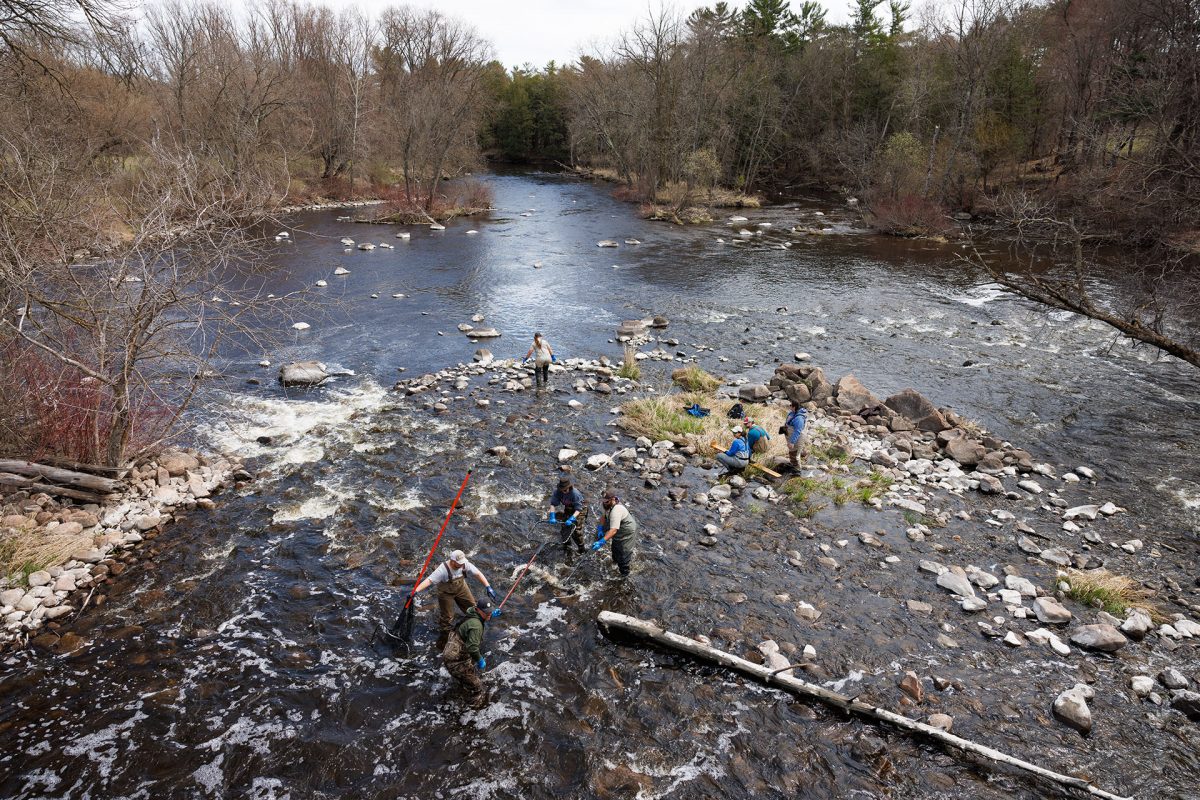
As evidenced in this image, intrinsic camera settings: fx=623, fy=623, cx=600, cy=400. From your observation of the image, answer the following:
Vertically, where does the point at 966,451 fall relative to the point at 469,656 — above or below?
above

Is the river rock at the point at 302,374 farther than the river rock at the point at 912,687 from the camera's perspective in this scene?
Yes

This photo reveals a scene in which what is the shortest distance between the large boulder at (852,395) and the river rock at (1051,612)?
643cm

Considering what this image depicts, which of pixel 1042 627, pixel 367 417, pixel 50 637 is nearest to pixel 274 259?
pixel 367 417

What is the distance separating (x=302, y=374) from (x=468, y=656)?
33.5ft

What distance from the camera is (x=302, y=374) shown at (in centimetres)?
1483

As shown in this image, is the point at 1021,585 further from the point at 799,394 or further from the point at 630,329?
the point at 630,329

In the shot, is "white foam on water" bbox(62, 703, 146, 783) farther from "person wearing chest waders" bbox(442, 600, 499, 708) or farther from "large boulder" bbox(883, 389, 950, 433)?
"large boulder" bbox(883, 389, 950, 433)

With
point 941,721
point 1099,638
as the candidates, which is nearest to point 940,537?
point 1099,638

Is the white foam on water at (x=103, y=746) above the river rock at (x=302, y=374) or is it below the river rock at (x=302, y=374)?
below

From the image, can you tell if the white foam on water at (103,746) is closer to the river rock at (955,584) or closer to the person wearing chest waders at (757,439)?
the person wearing chest waders at (757,439)

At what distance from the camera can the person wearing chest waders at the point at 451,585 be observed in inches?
289

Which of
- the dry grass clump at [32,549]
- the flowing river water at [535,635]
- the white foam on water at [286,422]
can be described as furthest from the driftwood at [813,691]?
the dry grass clump at [32,549]

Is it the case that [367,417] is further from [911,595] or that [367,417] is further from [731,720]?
[911,595]

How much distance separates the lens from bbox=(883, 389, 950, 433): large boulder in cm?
1329
